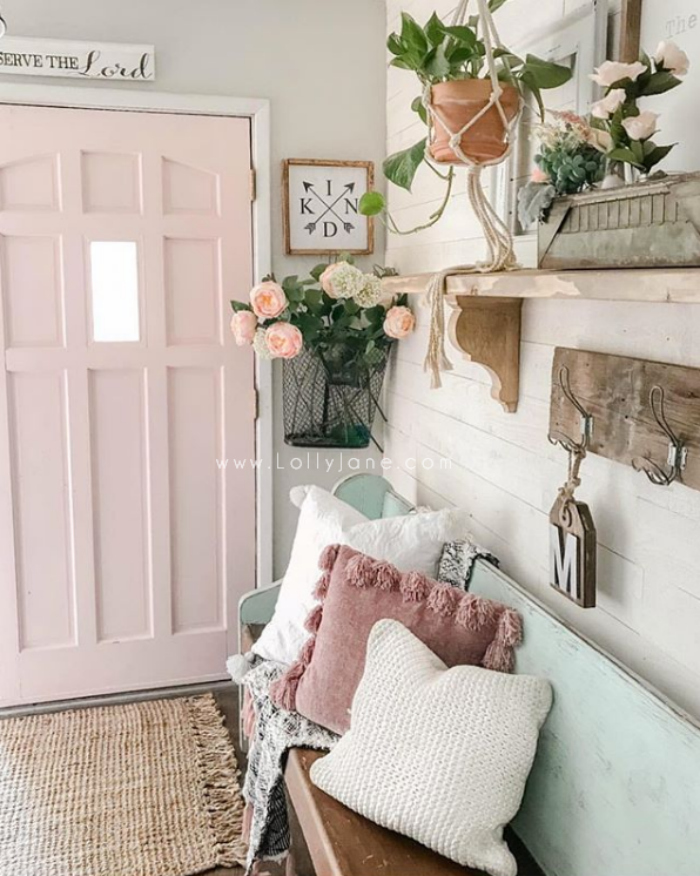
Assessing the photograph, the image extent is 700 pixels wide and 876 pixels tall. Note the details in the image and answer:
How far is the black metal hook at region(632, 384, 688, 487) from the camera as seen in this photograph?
1343mm

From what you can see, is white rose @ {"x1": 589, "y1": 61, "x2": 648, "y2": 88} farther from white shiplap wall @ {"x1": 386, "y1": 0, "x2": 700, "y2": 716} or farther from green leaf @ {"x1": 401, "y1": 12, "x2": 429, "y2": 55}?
green leaf @ {"x1": 401, "y1": 12, "x2": 429, "y2": 55}

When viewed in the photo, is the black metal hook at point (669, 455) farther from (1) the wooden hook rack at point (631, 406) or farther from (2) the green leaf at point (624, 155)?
(2) the green leaf at point (624, 155)

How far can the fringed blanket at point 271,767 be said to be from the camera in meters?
1.86

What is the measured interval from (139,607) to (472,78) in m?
2.03

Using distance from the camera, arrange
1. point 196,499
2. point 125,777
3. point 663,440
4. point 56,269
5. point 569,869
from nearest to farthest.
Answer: point 663,440 < point 569,869 < point 125,777 < point 56,269 < point 196,499

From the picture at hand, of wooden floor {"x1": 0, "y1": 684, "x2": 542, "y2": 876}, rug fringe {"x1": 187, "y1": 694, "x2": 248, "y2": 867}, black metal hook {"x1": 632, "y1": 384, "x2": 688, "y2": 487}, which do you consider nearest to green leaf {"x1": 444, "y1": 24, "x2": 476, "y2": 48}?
black metal hook {"x1": 632, "y1": 384, "x2": 688, "y2": 487}

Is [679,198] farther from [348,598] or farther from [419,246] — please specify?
[419,246]

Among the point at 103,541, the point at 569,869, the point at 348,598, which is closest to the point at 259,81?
the point at 103,541

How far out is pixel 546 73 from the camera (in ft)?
5.40

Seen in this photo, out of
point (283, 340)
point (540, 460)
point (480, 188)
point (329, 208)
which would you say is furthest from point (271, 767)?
point (329, 208)

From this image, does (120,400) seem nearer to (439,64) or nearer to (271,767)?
(271,767)

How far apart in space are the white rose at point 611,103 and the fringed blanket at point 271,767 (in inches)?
51.7

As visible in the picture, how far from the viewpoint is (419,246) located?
2646mm

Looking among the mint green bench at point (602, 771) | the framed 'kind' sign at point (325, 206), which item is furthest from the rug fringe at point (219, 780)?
the framed 'kind' sign at point (325, 206)
